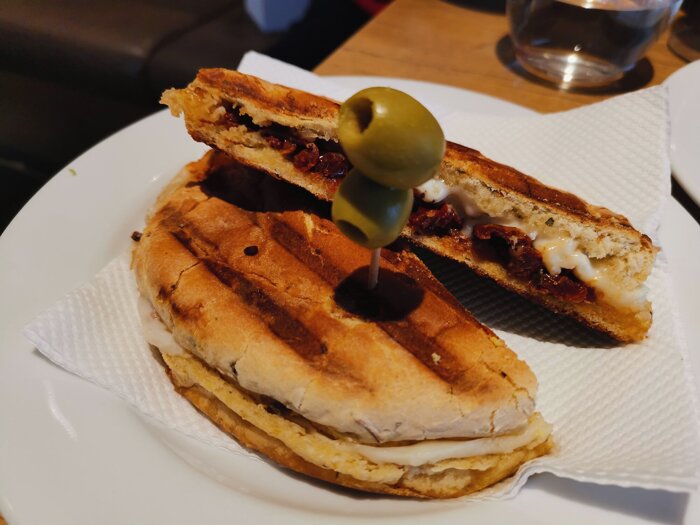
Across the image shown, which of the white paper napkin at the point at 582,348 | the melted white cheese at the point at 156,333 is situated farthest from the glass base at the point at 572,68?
the melted white cheese at the point at 156,333

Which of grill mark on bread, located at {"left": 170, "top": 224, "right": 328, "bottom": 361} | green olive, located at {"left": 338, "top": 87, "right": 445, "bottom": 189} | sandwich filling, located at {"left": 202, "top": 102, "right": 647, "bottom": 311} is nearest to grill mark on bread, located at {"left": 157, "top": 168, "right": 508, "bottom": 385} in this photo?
grill mark on bread, located at {"left": 170, "top": 224, "right": 328, "bottom": 361}

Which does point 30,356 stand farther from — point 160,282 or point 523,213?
A: point 523,213

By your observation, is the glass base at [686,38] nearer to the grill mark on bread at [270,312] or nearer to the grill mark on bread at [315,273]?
the grill mark on bread at [315,273]

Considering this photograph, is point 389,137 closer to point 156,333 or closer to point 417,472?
point 417,472

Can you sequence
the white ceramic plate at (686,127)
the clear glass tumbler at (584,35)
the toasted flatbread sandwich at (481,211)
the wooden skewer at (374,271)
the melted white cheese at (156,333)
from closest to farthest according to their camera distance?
the wooden skewer at (374,271)
the melted white cheese at (156,333)
the toasted flatbread sandwich at (481,211)
the white ceramic plate at (686,127)
the clear glass tumbler at (584,35)

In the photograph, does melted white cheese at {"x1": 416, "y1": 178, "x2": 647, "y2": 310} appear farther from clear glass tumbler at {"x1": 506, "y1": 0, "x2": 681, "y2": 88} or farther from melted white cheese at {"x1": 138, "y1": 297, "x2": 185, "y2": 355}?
clear glass tumbler at {"x1": 506, "y1": 0, "x2": 681, "y2": 88}
